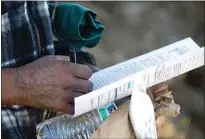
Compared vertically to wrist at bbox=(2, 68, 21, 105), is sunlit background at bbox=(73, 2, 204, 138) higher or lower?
lower

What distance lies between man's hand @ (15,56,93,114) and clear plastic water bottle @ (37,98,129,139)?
1.6 inches

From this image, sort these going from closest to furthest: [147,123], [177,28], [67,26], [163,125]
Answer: [147,123]
[67,26]
[163,125]
[177,28]

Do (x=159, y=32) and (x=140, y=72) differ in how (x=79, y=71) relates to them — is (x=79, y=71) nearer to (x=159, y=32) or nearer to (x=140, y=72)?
(x=140, y=72)

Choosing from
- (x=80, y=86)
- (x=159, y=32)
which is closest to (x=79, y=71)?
(x=80, y=86)

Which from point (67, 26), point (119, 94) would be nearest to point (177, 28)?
point (67, 26)

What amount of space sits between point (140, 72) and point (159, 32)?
0.61 meters

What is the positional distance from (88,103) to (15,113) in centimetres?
12

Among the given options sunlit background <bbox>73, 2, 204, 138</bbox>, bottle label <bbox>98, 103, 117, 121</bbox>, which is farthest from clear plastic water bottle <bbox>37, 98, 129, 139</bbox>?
sunlit background <bbox>73, 2, 204, 138</bbox>

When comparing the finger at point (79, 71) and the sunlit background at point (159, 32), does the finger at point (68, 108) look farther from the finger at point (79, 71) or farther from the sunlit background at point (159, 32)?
the sunlit background at point (159, 32)

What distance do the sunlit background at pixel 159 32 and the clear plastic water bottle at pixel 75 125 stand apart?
481mm

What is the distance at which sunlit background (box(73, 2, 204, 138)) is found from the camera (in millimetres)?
1148

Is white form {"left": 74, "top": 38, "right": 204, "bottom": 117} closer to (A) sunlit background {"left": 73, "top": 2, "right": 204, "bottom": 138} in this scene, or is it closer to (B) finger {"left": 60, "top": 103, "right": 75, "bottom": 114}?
(B) finger {"left": 60, "top": 103, "right": 75, "bottom": 114}

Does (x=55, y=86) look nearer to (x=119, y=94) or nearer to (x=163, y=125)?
(x=119, y=94)

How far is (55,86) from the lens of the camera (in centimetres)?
60
